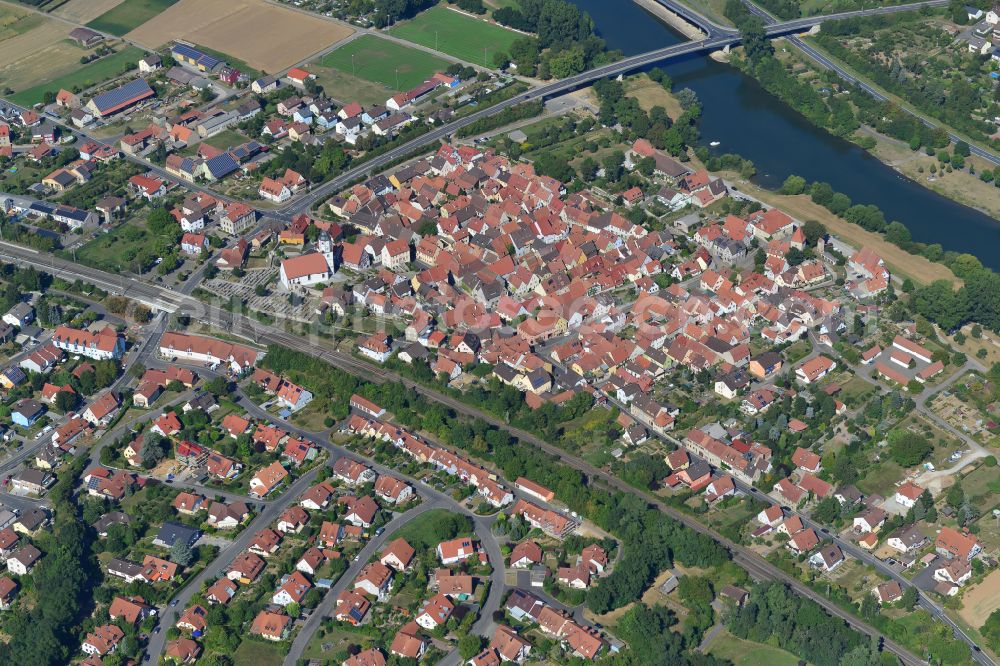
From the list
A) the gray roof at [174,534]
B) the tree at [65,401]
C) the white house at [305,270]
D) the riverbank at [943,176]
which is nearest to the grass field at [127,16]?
the white house at [305,270]

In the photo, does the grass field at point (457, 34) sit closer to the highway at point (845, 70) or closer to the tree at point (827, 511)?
the highway at point (845, 70)

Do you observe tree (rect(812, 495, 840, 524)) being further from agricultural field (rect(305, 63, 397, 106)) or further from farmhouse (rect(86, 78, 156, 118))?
farmhouse (rect(86, 78, 156, 118))

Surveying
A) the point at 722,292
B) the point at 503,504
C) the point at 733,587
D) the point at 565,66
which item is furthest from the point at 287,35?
the point at 733,587

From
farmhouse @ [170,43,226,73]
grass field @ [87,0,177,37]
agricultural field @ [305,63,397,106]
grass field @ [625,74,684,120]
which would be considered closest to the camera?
agricultural field @ [305,63,397,106]

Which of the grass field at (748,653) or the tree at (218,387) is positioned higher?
the grass field at (748,653)

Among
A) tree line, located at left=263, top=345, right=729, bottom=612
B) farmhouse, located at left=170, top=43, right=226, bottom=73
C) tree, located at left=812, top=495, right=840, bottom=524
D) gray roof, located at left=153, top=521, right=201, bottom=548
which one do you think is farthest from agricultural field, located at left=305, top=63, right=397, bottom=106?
tree, located at left=812, top=495, right=840, bottom=524

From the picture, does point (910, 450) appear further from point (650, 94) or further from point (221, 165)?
point (221, 165)

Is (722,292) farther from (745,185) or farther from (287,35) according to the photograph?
(287,35)
